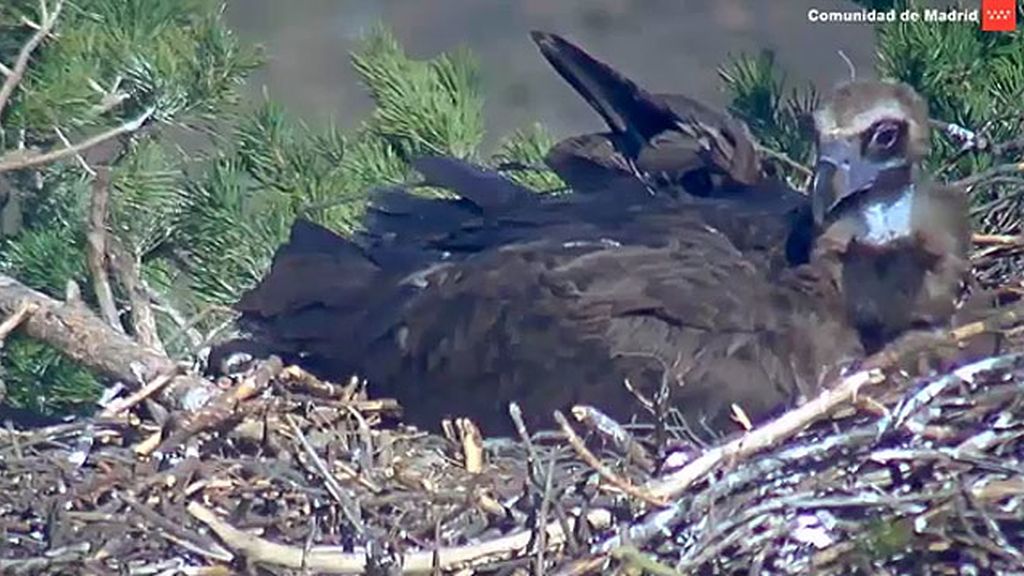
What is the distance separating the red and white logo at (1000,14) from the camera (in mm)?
5973

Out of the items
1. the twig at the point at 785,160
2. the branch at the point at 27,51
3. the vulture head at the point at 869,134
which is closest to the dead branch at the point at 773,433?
the vulture head at the point at 869,134

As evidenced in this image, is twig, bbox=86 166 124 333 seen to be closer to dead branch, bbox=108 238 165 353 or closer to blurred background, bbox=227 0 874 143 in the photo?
dead branch, bbox=108 238 165 353

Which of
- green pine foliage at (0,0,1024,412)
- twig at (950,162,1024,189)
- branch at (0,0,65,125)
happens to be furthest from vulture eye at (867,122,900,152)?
branch at (0,0,65,125)

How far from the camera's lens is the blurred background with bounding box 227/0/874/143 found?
11.1 metres

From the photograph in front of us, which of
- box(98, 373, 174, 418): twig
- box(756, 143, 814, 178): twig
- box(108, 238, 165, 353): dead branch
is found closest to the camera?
box(98, 373, 174, 418): twig

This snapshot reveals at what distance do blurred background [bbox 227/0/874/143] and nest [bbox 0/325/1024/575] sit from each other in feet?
19.4

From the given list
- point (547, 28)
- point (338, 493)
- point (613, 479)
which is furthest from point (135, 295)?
point (547, 28)

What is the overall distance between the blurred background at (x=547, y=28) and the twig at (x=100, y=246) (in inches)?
195

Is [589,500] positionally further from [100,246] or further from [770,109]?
[770,109]

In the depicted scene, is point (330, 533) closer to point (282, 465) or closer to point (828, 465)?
point (282, 465)

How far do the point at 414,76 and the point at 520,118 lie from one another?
414 cm

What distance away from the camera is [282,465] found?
4.72 metres

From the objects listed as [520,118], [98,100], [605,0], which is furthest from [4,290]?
[605,0]

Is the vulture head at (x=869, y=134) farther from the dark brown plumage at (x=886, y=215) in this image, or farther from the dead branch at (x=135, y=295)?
the dead branch at (x=135, y=295)
